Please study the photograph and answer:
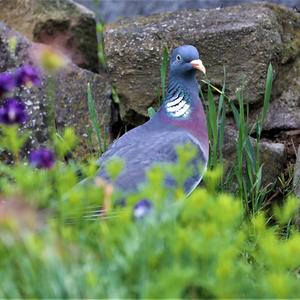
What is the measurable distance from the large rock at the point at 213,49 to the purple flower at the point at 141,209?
205 cm

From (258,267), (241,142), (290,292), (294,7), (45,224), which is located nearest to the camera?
(290,292)

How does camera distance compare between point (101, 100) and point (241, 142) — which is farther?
point (101, 100)

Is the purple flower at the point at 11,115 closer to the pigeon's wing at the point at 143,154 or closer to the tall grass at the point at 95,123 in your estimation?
the pigeon's wing at the point at 143,154

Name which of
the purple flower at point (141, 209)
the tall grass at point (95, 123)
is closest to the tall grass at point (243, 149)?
the tall grass at point (95, 123)

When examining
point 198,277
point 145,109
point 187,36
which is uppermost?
point 198,277

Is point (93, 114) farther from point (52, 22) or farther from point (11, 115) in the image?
point (11, 115)

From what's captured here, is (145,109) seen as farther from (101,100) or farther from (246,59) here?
(246,59)

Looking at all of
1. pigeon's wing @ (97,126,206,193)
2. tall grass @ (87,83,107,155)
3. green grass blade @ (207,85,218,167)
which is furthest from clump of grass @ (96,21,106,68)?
pigeon's wing @ (97,126,206,193)

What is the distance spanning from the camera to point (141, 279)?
95.7 inches

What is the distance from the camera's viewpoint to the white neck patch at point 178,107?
4.09m

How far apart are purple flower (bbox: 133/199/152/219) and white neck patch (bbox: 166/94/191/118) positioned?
4.29 ft

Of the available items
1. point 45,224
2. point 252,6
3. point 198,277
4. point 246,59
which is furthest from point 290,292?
point 252,6

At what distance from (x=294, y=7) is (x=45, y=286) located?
3204mm

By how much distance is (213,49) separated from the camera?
4.75m
